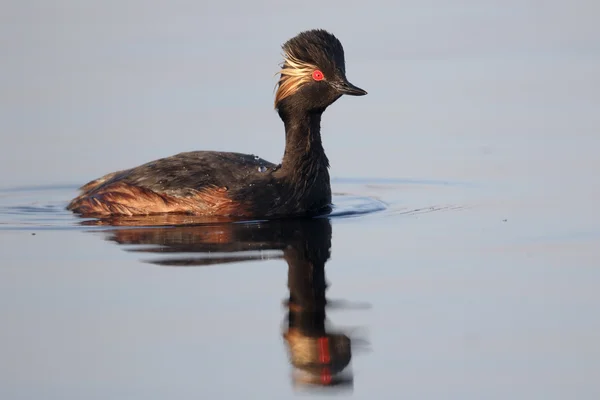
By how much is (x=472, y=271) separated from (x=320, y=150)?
3961 millimetres

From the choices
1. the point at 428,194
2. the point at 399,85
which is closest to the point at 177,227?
the point at 428,194

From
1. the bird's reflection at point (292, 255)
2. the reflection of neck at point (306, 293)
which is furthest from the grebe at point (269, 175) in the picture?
the reflection of neck at point (306, 293)

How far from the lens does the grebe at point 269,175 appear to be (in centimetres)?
1362

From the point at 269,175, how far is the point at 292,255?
2449mm

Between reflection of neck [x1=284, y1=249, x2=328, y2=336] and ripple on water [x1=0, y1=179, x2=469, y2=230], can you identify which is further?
ripple on water [x1=0, y1=179, x2=469, y2=230]

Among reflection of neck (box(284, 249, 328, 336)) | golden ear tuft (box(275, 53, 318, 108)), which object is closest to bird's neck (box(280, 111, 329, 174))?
golden ear tuft (box(275, 53, 318, 108))

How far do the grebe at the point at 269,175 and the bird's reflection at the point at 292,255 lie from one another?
288 millimetres

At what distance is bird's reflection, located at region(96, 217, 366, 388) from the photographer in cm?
859

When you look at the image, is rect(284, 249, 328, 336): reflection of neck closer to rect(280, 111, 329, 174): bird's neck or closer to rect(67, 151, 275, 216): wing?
rect(67, 151, 275, 216): wing

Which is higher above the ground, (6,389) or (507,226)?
(507,226)

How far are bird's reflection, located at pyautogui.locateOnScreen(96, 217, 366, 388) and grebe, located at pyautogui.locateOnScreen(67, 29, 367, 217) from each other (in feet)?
0.95

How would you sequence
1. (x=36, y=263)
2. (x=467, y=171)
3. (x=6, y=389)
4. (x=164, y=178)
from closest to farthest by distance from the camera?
(x=6, y=389), (x=36, y=263), (x=164, y=178), (x=467, y=171)

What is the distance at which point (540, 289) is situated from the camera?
32.8 feet

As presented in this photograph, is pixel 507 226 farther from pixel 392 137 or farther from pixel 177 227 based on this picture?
pixel 392 137
